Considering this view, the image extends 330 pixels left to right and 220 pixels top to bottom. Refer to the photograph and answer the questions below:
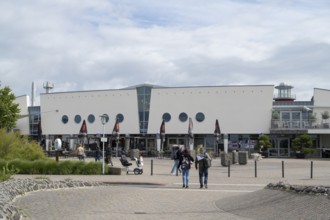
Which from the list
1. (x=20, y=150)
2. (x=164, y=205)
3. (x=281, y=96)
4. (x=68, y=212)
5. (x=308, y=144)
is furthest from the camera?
(x=281, y=96)

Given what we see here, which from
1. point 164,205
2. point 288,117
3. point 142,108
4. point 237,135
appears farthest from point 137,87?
point 164,205

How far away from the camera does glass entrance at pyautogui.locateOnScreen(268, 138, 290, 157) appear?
183 feet

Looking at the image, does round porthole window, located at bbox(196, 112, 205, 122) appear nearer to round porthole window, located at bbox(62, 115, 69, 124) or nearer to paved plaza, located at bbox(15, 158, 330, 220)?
round porthole window, located at bbox(62, 115, 69, 124)

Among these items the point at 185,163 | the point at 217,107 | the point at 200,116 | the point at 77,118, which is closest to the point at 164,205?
the point at 185,163

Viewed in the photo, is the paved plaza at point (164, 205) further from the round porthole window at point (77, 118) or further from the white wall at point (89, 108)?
the round porthole window at point (77, 118)

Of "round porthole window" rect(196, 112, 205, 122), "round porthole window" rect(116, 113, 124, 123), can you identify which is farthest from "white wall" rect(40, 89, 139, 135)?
"round porthole window" rect(196, 112, 205, 122)

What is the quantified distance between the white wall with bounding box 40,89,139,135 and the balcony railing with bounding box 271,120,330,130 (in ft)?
55.3

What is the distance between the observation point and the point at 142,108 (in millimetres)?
60750

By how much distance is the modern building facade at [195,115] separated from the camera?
55.8 meters

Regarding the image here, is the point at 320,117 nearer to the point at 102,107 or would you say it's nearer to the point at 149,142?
the point at 149,142

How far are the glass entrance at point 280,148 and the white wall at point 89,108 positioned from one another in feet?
53.9

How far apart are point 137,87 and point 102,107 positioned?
209 inches

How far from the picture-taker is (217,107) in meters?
57.3

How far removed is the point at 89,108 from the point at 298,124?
A: 26.0m
